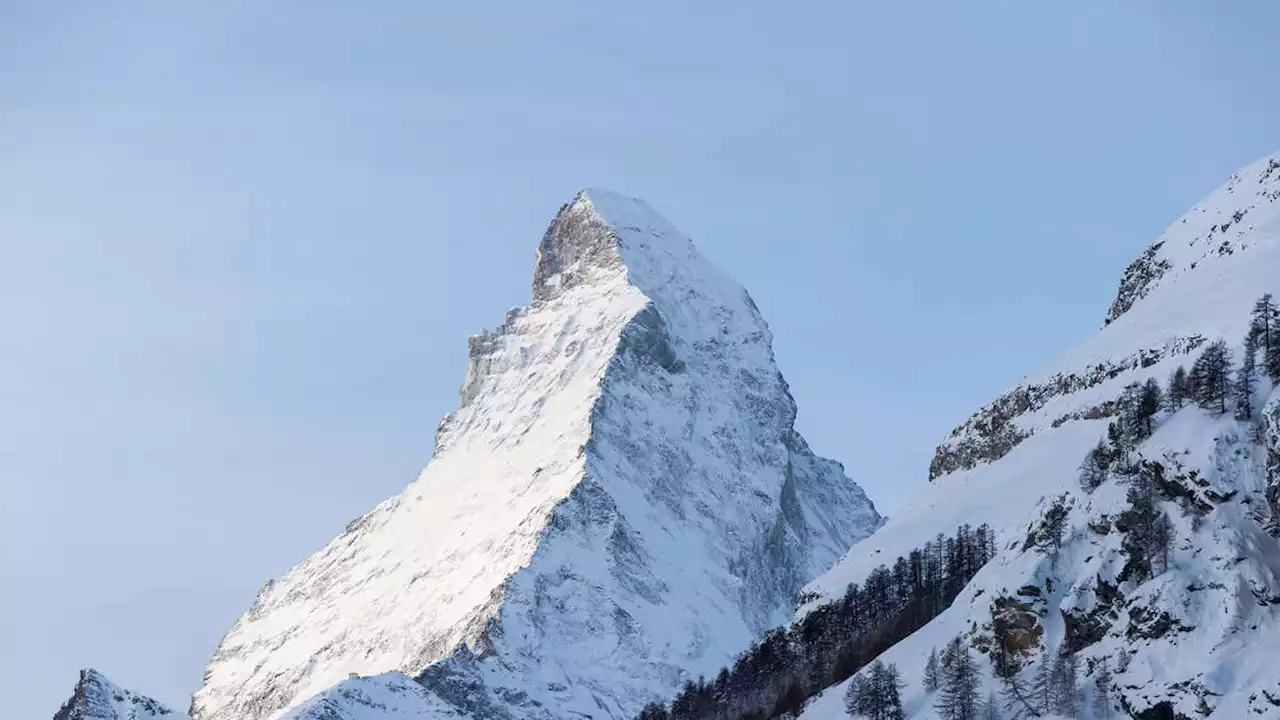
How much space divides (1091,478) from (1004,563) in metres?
8.09

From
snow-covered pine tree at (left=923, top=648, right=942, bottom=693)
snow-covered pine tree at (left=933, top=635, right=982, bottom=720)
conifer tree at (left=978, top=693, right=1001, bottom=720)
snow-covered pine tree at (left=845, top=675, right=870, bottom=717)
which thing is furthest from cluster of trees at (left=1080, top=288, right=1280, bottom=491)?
snow-covered pine tree at (left=845, top=675, right=870, bottom=717)

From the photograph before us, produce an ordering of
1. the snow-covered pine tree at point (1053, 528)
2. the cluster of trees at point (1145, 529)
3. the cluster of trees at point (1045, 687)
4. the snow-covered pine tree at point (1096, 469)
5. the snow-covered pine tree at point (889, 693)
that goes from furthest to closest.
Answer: the snow-covered pine tree at point (889, 693) < the snow-covered pine tree at point (1096, 469) < the snow-covered pine tree at point (1053, 528) < the cluster of trees at point (1045, 687) < the cluster of trees at point (1145, 529)

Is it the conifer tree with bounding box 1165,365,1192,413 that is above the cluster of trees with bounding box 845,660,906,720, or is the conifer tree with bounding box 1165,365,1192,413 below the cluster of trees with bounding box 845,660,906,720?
above

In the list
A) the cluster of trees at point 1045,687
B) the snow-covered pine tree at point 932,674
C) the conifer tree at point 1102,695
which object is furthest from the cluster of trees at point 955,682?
the conifer tree at point 1102,695

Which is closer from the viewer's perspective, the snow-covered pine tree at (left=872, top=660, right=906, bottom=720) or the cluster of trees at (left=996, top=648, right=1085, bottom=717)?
the cluster of trees at (left=996, top=648, right=1085, bottom=717)

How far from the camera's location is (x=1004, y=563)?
17550cm

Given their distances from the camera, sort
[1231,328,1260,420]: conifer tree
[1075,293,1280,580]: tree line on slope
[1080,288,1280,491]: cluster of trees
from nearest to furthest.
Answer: [1075,293,1280,580]: tree line on slope
[1231,328,1260,420]: conifer tree
[1080,288,1280,491]: cluster of trees

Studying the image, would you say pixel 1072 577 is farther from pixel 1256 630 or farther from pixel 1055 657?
pixel 1256 630

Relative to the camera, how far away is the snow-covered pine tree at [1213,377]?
541 ft

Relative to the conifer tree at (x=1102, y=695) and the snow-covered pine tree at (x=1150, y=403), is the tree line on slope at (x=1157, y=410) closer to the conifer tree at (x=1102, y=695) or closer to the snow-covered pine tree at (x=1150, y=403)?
the snow-covered pine tree at (x=1150, y=403)

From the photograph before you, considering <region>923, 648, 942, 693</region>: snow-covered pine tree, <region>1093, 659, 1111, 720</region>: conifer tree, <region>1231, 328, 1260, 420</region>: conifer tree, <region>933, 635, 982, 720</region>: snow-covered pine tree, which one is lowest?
<region>1093, 659, 1111, 720</region>: conifer tree

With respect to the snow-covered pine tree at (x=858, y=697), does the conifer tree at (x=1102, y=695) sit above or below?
below

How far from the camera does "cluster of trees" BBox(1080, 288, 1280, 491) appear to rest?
166 m

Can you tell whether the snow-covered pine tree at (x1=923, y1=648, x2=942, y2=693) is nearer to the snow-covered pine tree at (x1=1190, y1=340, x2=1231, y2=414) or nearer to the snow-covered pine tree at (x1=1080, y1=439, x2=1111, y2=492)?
the snow-covered pine tree at (x1=1080, y1=439, x2=1111, y2=492)
